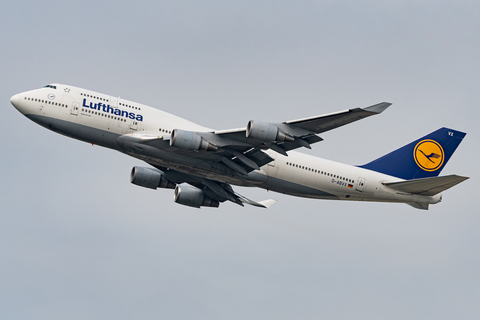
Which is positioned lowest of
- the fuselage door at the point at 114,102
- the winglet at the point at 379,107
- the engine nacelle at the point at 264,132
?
the engine nacelle at the point at 264,132

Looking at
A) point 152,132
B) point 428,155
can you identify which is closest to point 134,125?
point 152,132

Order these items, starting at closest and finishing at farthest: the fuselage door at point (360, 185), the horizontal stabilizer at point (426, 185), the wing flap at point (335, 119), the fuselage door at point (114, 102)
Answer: the wing flap at point (335, 119) → the fuselage door at point (114, 102) → the horizontal stabilizer at point (426, 185) → the fuselage door at point (360, 185)

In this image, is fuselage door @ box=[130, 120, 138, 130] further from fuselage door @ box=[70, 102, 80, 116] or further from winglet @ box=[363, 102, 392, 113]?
winglet @ box=[363, 102, 392, 113]

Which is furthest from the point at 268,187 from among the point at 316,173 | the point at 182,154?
the point at 182,154

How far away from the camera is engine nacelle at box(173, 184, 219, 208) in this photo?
46.6 m

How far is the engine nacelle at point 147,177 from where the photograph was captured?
1735 inches

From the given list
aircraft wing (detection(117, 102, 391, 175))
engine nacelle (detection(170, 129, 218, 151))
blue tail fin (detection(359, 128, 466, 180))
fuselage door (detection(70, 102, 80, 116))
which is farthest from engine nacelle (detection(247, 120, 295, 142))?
blue tail fin (detection(359, 128, 466, 180))

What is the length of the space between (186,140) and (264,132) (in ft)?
16.5

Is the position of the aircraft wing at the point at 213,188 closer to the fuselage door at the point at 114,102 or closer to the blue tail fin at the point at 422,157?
the fuselage door at the point at 114,102

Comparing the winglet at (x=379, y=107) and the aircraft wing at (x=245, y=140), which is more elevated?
the winglet at (x=379, y=107)

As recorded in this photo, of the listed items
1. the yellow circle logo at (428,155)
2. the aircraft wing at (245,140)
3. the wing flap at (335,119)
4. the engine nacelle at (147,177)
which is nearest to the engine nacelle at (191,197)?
the engine nacelle at (147,177)

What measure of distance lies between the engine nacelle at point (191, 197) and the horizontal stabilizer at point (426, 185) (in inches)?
574

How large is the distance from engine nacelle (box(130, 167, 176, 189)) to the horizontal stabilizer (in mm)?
17686

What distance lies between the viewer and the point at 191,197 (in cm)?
4678
